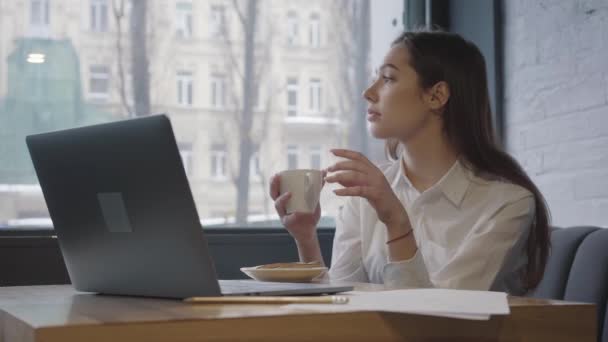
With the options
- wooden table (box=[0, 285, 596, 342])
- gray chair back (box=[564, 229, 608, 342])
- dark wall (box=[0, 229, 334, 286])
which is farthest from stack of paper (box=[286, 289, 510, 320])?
dark wall (box=[0, 229, 334, 286])

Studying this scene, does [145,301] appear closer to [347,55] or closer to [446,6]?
[347,55]

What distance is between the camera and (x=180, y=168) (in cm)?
88

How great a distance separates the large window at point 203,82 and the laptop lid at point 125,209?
1.31 meters

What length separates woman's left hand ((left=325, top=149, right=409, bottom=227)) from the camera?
1.33 m

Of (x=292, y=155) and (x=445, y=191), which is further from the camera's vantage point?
(x=292, y=155)

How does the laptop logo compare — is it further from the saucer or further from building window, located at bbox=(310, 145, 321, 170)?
building window, located at bbox=(310, 145, 321, 170)

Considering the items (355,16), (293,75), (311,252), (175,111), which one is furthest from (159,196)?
(355,16)

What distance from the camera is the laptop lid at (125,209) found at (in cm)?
90

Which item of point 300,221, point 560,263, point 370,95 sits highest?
point 370,95

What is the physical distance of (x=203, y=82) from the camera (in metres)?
2.60

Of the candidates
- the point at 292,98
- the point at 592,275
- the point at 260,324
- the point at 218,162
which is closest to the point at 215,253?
the point at 218,162

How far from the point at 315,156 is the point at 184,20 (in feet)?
1.94

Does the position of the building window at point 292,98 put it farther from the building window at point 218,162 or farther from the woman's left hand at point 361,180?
the woman's left hand at point 361,180

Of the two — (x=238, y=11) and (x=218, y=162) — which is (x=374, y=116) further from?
(x=238, y=11)
